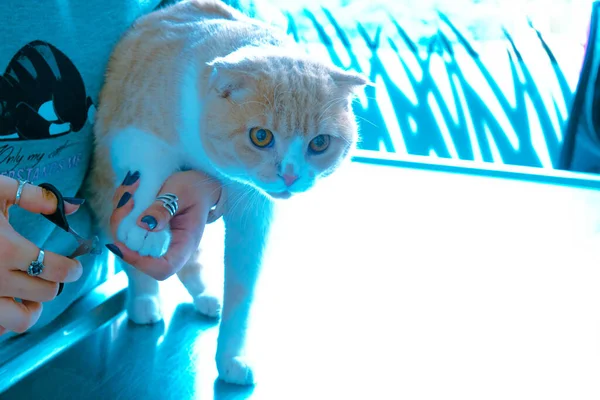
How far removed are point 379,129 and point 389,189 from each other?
1.18 meters

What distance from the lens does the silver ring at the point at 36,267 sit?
63 centimetres

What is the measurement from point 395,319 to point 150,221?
0.54 metres

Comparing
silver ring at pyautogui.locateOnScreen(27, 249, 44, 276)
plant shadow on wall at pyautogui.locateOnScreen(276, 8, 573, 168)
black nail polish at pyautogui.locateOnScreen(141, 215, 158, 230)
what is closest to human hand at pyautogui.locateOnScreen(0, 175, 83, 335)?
silver ring at pyautogui.locateOnScreen(27, 249, 44, 276)

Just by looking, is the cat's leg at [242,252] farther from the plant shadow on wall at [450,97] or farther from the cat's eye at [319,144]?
the plant shadow on wall at [450,97]

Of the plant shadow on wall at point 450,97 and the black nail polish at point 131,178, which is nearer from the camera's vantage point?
the black nail polish at point 131,178

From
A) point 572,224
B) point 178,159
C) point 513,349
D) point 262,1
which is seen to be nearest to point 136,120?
point 178,159

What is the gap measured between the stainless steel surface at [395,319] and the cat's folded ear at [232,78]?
26cm

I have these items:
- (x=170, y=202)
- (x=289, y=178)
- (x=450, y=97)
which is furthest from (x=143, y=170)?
(x=450, y=97)

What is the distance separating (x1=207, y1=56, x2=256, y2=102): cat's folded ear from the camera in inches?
35.4

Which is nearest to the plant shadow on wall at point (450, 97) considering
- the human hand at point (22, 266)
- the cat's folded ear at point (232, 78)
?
the cat's folded ear at point (232, 78)

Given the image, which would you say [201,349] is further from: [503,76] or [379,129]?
[503,76]

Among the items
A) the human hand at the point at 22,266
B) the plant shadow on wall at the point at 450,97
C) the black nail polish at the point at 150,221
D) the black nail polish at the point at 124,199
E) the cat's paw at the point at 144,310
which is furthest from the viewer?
the plant shadow on wall at the point at 450,97

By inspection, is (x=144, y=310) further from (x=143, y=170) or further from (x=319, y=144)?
(x=319, y=144)

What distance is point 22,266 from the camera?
0.62 metres
